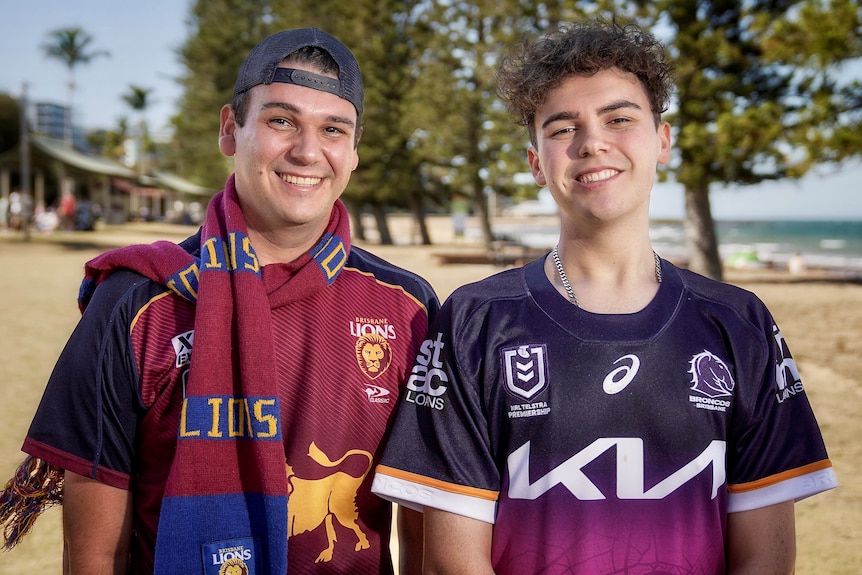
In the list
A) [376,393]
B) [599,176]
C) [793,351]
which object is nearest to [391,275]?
[376,393]

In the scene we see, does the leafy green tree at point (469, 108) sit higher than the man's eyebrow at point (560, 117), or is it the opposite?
the leafy green tree at point (469, 108)

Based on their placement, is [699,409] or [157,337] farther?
[157,337]

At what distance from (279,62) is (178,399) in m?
1.07

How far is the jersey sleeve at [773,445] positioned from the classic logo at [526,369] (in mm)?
532

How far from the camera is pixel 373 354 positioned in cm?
239

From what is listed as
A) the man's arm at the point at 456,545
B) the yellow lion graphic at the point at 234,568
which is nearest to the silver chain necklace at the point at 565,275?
the man's arm at the point at 456,545

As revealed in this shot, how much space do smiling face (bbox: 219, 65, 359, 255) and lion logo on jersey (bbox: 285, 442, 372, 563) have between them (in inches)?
27.8

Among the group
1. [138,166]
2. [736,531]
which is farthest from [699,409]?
[138,166]

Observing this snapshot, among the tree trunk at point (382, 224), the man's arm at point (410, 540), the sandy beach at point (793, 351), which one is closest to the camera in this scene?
the man's arm at point (410, 540)

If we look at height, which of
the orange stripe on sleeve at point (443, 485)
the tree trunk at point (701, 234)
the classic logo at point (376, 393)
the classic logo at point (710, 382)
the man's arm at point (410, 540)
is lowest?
the man's arm at point (410, 540)

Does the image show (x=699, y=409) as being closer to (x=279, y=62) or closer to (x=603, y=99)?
(x=603, y=99)

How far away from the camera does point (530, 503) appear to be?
1937 millimetres

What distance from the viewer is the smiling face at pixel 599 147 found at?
6.73 ft

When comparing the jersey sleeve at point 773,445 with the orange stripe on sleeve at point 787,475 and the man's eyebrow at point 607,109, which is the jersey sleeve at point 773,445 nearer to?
the orange stripe on sleeve at point 787,475
